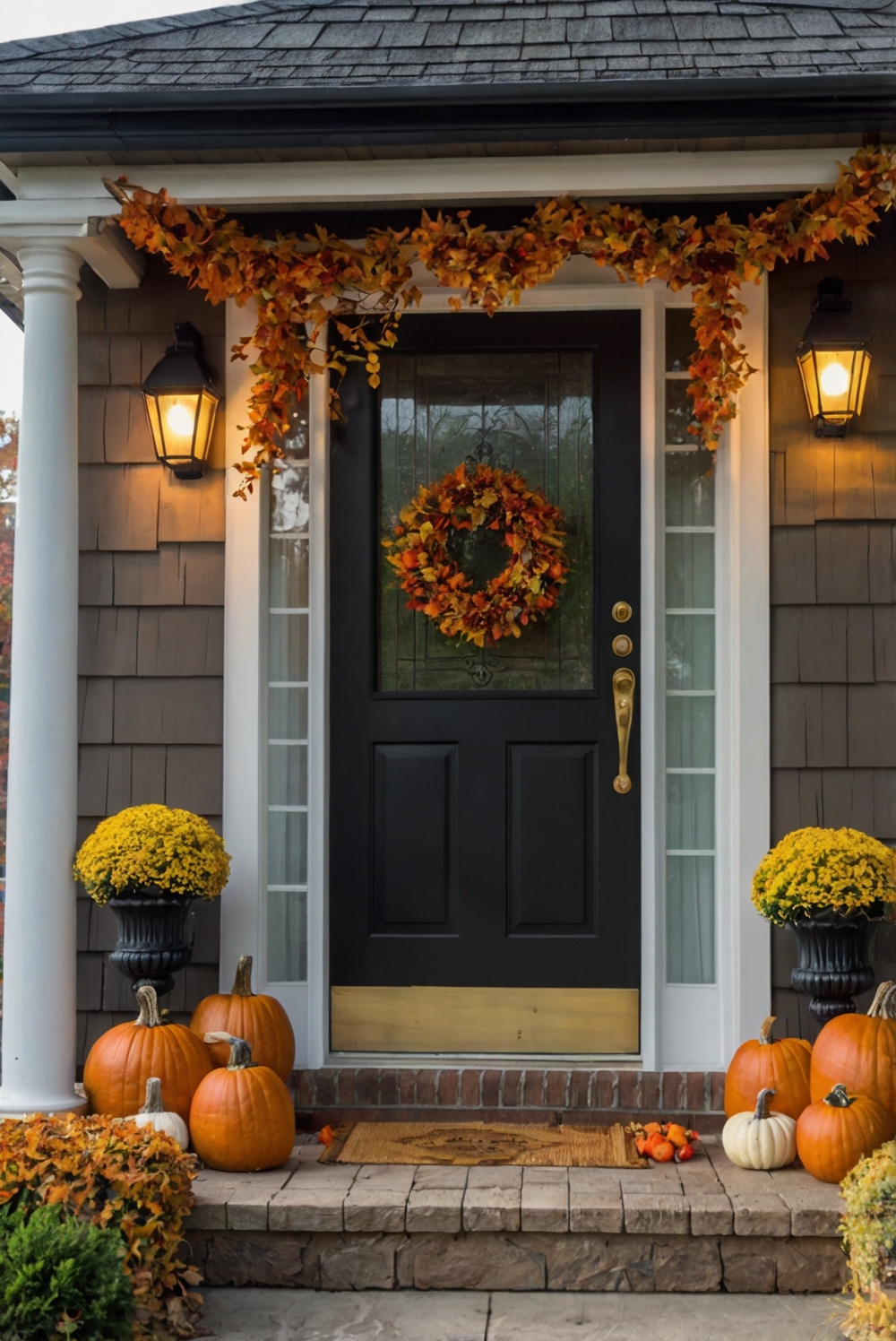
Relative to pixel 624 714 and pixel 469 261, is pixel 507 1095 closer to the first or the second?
pixel 624 714

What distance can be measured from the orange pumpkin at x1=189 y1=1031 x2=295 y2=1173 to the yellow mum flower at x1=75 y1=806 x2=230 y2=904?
1.39ft

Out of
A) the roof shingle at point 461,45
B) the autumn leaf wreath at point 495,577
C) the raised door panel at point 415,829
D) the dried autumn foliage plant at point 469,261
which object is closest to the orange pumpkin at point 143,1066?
the raised door panel at point 415,829

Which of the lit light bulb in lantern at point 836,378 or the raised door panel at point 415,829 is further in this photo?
the raised door panel at point 415,829

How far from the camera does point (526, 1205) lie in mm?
2689

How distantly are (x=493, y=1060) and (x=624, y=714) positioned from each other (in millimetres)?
1030

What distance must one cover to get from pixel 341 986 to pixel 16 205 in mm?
2256

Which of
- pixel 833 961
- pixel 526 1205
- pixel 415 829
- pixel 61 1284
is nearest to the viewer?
pixel 61 1284

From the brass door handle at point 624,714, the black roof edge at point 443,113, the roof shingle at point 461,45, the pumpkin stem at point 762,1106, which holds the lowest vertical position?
the pumpkin stem at point 762,1106

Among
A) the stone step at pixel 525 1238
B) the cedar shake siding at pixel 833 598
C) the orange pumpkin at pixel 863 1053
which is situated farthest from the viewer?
the cedar shake siding at pixel 833 598

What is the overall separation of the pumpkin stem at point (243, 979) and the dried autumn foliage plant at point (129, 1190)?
0.60 m

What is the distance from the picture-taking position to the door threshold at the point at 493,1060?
3352 mm

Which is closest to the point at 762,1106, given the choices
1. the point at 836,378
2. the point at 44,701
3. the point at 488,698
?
the point at 488,698

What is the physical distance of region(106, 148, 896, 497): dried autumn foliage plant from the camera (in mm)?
3086

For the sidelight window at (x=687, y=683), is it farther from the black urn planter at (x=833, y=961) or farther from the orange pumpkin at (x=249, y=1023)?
the orange pumpkin at (x=249, y=1023)
